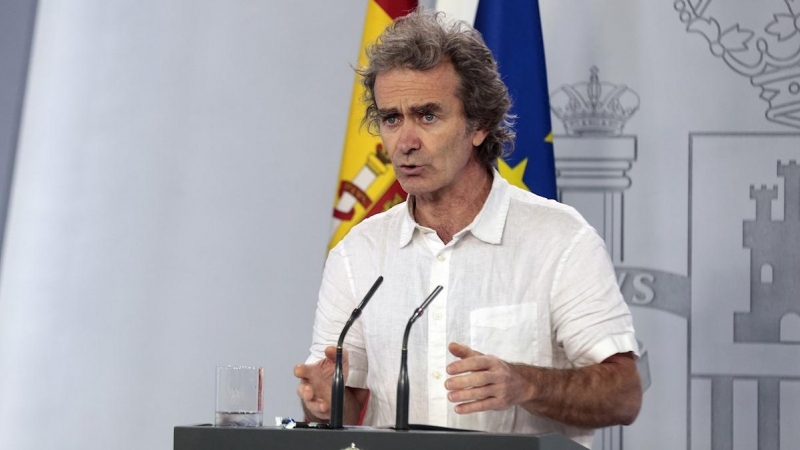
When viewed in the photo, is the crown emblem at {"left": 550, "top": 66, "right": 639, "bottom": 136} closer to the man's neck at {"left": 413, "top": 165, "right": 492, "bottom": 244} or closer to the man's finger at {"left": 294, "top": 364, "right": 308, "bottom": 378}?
the man's neck at {"left": 413, "top": 165, "right": 492, "bottom": 244}

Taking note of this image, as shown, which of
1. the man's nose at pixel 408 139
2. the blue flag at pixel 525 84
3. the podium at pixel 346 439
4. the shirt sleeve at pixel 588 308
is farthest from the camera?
the blue flag at pixel 525 84

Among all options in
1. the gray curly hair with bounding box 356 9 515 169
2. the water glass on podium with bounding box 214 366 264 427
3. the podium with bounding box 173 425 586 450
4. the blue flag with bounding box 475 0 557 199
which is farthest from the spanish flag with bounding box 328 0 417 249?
the podium with bounding box 173 425 586 450

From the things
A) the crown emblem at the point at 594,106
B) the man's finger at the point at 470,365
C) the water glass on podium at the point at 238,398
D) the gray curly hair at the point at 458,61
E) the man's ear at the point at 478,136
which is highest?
the crown emblem at the point at 594,106

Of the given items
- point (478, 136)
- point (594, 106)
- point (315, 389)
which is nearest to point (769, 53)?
point (594, 106)

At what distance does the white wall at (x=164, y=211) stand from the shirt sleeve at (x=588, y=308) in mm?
1723

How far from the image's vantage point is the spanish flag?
3.45 metres

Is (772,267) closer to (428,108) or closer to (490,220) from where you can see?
(490,220)

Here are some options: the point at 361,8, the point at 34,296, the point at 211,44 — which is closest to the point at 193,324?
the point at 34,296

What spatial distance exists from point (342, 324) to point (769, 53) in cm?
194

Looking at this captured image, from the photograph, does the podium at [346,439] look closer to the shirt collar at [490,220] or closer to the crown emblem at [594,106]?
the shirt collar at [490,220]

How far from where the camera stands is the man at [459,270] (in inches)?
85.4

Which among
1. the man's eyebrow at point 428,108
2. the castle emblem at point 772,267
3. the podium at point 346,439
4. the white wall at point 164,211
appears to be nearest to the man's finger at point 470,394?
the podium at point 346,439

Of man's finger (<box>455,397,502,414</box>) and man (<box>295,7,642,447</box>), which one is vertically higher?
man (<box>295,7,642,447</box>)

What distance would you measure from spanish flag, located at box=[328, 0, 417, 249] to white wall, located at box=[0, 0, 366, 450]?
1.22ft
